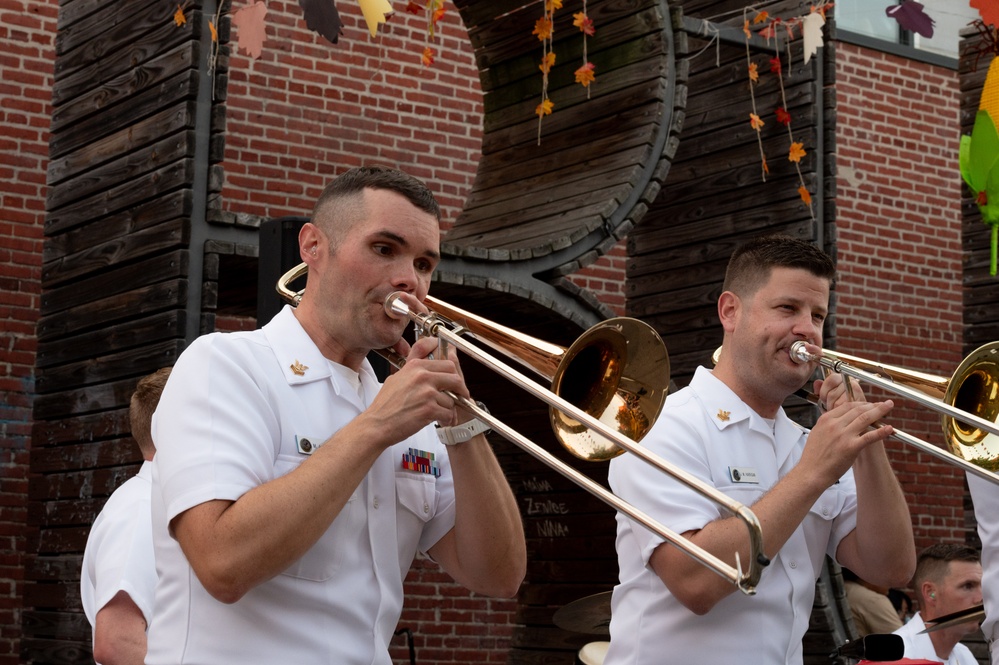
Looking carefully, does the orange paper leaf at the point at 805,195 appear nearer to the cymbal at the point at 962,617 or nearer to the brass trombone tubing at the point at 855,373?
the cymbal at the point at 962,617

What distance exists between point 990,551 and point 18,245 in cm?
542

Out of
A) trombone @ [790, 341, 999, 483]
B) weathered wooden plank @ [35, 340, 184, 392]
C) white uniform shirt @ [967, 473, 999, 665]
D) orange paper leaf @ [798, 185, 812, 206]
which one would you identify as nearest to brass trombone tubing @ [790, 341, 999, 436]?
trombone @ [790, 341, 999, 483]

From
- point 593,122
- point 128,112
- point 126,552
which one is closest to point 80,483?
point 128,112

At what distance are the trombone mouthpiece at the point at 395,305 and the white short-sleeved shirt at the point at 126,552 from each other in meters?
1.10

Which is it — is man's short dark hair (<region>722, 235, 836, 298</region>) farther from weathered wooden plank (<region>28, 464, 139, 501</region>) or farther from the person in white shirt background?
weathered wooden plank (<region>28, 464, 139, 501</region>)

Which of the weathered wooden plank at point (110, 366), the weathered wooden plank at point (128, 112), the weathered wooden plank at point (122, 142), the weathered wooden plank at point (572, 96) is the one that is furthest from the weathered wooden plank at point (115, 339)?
the weathered wooden plank at point (572, 96)

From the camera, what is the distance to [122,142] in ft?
15.9

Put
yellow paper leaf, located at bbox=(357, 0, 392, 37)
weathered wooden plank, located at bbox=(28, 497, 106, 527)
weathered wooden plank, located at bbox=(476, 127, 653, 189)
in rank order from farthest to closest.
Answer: weathered wooden plank, located at bbox=(476, 127, 653, 189) → weathered wooden plank, located at bbox=(28, 497, 106, 527) → yellow paper leaf, located at bbox=(357, 0, 392, 37)

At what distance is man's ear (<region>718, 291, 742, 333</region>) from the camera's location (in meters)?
3.30

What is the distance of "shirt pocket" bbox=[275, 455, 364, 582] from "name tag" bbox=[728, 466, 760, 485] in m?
1.10

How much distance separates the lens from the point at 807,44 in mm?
5488

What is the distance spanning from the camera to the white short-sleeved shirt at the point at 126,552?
10.1ft

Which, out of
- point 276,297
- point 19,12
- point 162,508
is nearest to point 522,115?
point 276,297

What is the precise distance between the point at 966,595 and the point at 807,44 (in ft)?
7.44
